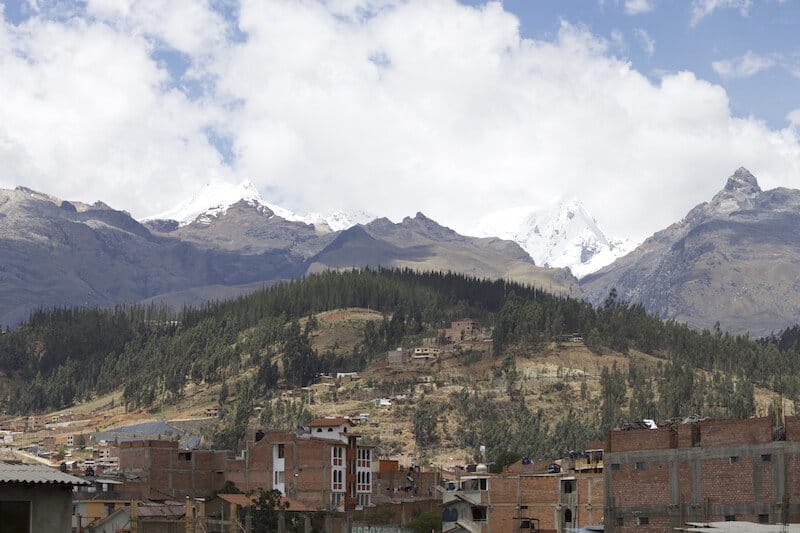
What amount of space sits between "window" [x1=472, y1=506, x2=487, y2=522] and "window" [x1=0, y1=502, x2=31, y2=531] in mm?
71303

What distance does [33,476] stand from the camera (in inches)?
1342

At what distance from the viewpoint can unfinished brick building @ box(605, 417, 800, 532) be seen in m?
71.2

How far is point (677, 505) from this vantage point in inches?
2965

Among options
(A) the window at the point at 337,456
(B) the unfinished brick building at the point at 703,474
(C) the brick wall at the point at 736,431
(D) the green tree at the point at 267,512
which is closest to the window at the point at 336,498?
(A) the window at the point at 337,456

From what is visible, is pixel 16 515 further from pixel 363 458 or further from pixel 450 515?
pixel 363 458

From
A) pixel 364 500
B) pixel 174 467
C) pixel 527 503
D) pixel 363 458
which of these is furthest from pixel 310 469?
pixel 527 503

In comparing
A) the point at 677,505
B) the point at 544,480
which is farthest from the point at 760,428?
the point at 544,480

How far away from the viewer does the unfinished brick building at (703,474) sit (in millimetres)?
71250

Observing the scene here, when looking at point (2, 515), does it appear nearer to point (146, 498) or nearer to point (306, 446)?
point (146, 498)

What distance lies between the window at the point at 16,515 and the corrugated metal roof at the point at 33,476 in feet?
2.20

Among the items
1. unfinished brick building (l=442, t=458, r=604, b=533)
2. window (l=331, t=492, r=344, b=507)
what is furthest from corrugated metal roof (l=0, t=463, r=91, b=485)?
window (l=331, t=492, r=344, b=507)

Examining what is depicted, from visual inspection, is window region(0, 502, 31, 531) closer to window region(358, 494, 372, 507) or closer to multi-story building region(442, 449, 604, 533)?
multi-story building region(442, 449, 604, 533)

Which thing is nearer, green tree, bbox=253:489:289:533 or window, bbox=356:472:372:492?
green tree, bbox=253:489:289:533

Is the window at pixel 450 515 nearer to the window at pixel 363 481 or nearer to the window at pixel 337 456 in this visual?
the window at pixel 337 456
